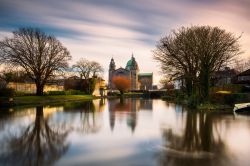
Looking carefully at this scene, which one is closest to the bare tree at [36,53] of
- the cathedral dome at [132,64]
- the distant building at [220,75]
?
the distant building at [220,75]

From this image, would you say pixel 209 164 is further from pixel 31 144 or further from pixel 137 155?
pixel 31 144

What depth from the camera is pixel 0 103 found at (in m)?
39.0

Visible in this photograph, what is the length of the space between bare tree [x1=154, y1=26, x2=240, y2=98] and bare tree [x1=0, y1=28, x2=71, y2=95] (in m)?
20.8

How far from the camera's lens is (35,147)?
10539 mm

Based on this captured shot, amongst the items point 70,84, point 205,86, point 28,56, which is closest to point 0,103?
point 28,56

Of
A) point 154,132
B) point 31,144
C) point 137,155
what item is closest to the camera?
point 137,155

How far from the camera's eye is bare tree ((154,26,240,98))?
1348 inches

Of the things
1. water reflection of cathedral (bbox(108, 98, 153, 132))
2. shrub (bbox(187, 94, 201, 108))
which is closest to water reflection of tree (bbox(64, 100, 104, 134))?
water reflection of cathedral (bbox(108, 98, 153, 132))

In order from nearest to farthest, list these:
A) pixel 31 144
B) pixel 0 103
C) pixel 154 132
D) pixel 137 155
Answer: pixel 137 155 < pixel 31 144 < pixel 154 132 < pixel 0 103

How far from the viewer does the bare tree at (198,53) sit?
112ft

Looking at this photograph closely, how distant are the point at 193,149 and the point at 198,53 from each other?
2593 centimetres

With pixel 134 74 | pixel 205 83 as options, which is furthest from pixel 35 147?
pixel 134 74

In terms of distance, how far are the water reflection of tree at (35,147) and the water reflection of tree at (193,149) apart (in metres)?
3.46

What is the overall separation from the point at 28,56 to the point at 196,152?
44015mm
